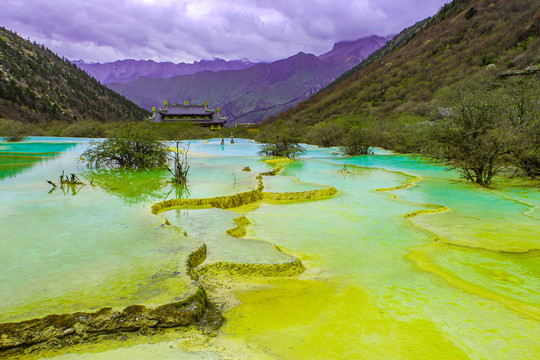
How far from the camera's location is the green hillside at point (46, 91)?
50.9 meters

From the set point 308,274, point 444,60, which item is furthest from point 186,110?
point 308,274

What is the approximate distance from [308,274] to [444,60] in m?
52.5

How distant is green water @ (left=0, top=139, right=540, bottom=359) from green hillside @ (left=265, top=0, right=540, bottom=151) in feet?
70.9

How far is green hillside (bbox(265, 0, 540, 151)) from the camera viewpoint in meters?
35.6

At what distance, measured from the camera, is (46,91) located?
58.5 m

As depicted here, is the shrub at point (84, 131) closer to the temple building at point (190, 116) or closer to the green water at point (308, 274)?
the temple building at point (190, 116)

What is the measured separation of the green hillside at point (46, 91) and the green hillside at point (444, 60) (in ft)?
117

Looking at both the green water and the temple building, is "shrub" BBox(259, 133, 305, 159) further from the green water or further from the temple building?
the temple building

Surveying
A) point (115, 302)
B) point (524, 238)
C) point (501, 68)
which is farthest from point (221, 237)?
point (501, 68)

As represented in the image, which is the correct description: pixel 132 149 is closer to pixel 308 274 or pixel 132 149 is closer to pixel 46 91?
pixel 308 274

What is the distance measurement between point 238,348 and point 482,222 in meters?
4.55

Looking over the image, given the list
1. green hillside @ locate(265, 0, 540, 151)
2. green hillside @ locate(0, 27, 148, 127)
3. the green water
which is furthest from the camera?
green hillside @ locate(0, 27, 148, 127)

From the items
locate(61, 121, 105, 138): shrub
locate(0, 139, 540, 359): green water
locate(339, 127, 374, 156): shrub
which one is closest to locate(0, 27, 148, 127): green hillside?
locate(61, 121, 105, 138): shrub

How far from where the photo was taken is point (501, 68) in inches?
1325
